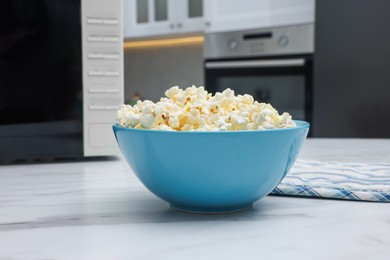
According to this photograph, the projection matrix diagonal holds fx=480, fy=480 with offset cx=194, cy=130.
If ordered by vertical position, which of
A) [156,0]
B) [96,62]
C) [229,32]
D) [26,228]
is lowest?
[26,228]

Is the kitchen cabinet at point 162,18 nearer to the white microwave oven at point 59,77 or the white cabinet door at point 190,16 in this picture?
the white cabinet door at point 190,16

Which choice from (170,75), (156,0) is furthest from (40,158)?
(170,75)

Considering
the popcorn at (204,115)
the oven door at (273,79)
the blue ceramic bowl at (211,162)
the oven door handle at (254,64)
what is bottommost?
the blue ceramic bowl at (211,162)

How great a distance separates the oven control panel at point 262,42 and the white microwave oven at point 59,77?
1.64 m

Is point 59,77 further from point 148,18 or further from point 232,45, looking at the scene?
point 148,18

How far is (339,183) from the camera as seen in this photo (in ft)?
2.16

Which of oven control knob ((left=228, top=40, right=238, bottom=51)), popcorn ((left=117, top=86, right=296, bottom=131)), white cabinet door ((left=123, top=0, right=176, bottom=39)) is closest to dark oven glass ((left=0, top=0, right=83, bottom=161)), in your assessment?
popcorn ((left=117, top=86, right=296, bottom=131))

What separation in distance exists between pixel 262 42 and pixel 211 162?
7.37ft

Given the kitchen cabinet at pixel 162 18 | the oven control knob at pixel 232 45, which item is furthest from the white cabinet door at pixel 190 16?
the oven control knob at pixel 232 45

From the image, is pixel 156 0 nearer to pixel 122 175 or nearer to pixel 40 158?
pixel 40 158

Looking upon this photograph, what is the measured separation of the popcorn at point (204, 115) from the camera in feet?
1.65

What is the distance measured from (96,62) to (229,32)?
6.03ft

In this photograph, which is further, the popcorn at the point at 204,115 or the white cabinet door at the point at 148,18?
the white cabinet door at the point at 148,18

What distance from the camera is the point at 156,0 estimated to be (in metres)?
3.17
